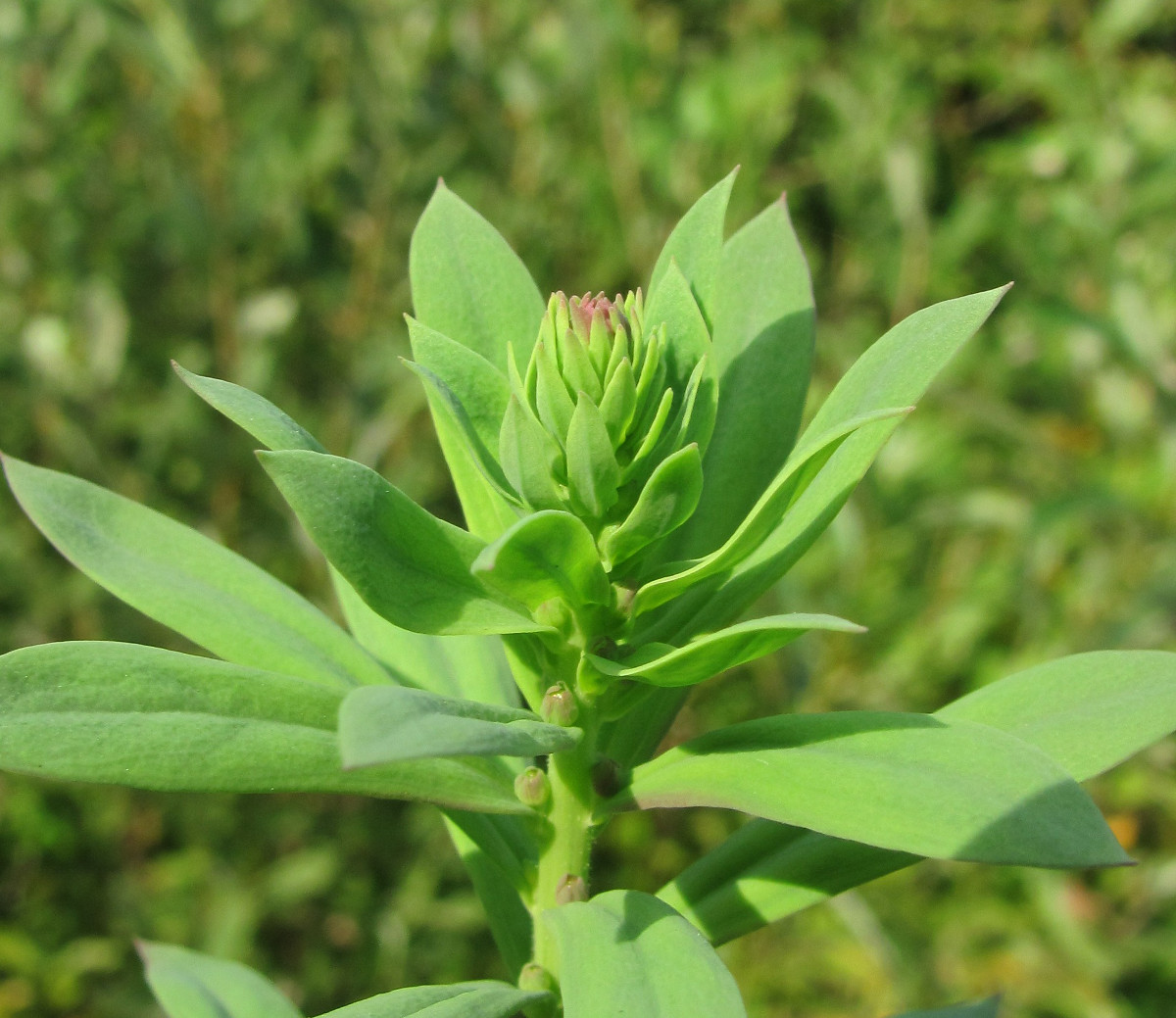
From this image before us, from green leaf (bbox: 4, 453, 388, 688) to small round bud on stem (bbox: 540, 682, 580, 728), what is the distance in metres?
0.14

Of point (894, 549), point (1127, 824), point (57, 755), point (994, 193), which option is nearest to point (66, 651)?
point (57, 755)

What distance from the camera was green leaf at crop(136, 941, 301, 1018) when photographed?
0.95 m

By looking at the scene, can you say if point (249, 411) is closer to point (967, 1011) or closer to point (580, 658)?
point (580, 658)

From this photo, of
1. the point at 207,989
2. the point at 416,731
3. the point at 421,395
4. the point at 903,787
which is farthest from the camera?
the point at 421,395

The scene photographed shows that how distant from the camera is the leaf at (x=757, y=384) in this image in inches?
35.0

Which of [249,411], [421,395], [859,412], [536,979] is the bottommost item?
[536,979]

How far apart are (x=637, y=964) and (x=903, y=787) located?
0.19m

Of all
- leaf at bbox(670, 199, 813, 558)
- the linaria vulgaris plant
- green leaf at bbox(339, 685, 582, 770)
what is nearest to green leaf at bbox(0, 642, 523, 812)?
the linaria vulgaris plant

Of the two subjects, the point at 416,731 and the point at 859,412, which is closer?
the point at 416,731

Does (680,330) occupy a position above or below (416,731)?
above

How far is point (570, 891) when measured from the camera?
32.4 inches

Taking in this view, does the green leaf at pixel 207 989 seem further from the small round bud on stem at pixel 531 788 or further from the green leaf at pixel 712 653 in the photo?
the green leaf at pixel 712 653

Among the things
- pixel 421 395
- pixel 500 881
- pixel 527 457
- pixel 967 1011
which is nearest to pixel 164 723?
pixel 527 457

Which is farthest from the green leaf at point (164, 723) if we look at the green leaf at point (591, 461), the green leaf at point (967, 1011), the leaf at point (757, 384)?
the green leaf at point (967, 1011)
